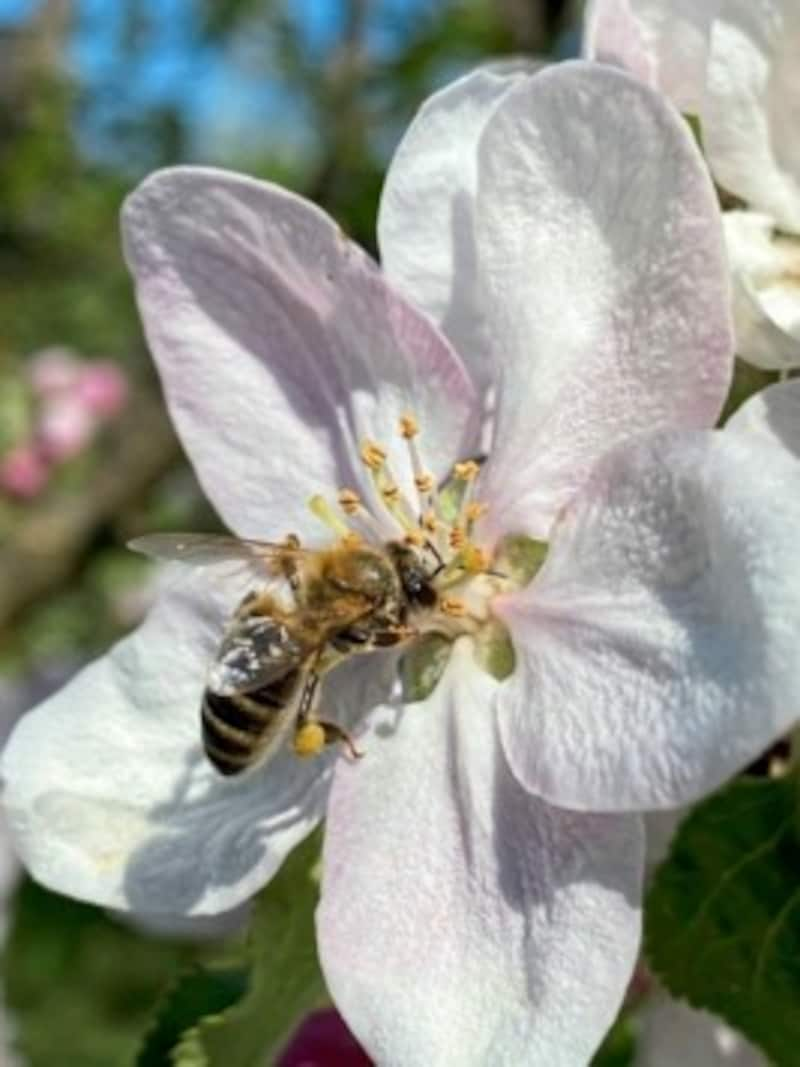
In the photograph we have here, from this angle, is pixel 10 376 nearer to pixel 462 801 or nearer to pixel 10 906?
pixel 10 906

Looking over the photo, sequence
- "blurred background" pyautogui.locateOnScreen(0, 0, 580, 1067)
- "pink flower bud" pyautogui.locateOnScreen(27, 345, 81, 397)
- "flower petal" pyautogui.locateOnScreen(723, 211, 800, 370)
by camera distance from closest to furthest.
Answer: "flower petal" pyautogui.locateOnScreen(723, 211, 800, 370) < "blurred background" pyautogui.locateOnScreen(0, 0, 580, 1067) < "pink flower bud" pyautogui.locateOnScreen(27, 345, 81, 397)

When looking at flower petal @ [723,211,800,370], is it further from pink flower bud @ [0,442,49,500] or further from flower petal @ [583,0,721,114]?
pink flower bud @ [0,442,49,500]

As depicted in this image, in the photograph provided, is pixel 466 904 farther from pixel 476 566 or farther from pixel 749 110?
pixel 749 110

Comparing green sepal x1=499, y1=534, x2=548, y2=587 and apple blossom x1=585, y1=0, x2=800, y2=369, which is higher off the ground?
apple blossom x1=585, y1=0, x2=800, y2=369

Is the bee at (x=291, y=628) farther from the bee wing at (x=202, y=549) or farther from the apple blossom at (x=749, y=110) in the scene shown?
the apple blossom at (x=749, y=110)

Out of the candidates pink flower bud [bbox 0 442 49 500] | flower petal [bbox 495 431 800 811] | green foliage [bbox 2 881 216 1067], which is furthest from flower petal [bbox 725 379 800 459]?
pink flower bud [bbox 0 442 49 500]

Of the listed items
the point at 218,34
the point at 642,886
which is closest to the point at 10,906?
the point at 642,886
